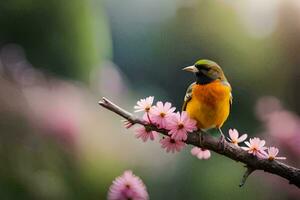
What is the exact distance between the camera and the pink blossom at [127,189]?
1138mm

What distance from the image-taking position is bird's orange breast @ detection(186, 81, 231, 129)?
3.26 ft

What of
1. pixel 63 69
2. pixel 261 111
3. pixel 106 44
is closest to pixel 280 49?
pixel 261 111

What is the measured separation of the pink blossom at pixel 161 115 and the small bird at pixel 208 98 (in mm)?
93

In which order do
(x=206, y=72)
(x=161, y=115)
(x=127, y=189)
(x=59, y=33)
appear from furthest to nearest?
1. (x=59, y=33)
2. (x=127, y=189)
3. (x=206, y=72)
4. (x=161, y=115)

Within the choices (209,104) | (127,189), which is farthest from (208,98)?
(127,189)

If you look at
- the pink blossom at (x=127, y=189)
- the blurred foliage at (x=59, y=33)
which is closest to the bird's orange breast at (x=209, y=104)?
the pink blossom at (x=127, y=189)

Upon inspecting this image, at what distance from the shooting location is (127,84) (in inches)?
51.6

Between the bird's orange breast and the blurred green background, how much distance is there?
0.93 ft

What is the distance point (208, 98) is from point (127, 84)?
0.35 meters

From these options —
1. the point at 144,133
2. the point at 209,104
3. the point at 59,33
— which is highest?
the point at 59,33

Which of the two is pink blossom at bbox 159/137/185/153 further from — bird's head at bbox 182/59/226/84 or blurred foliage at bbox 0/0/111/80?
blurred foliage at bbox 0/0/111/80

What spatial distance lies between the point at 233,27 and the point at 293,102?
24 centimetres

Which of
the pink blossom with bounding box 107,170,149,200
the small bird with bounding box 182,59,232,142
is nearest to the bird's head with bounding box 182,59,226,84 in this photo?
the small bird with bounding box 182,59,232,142

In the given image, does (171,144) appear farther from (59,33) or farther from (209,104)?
(59,33)
